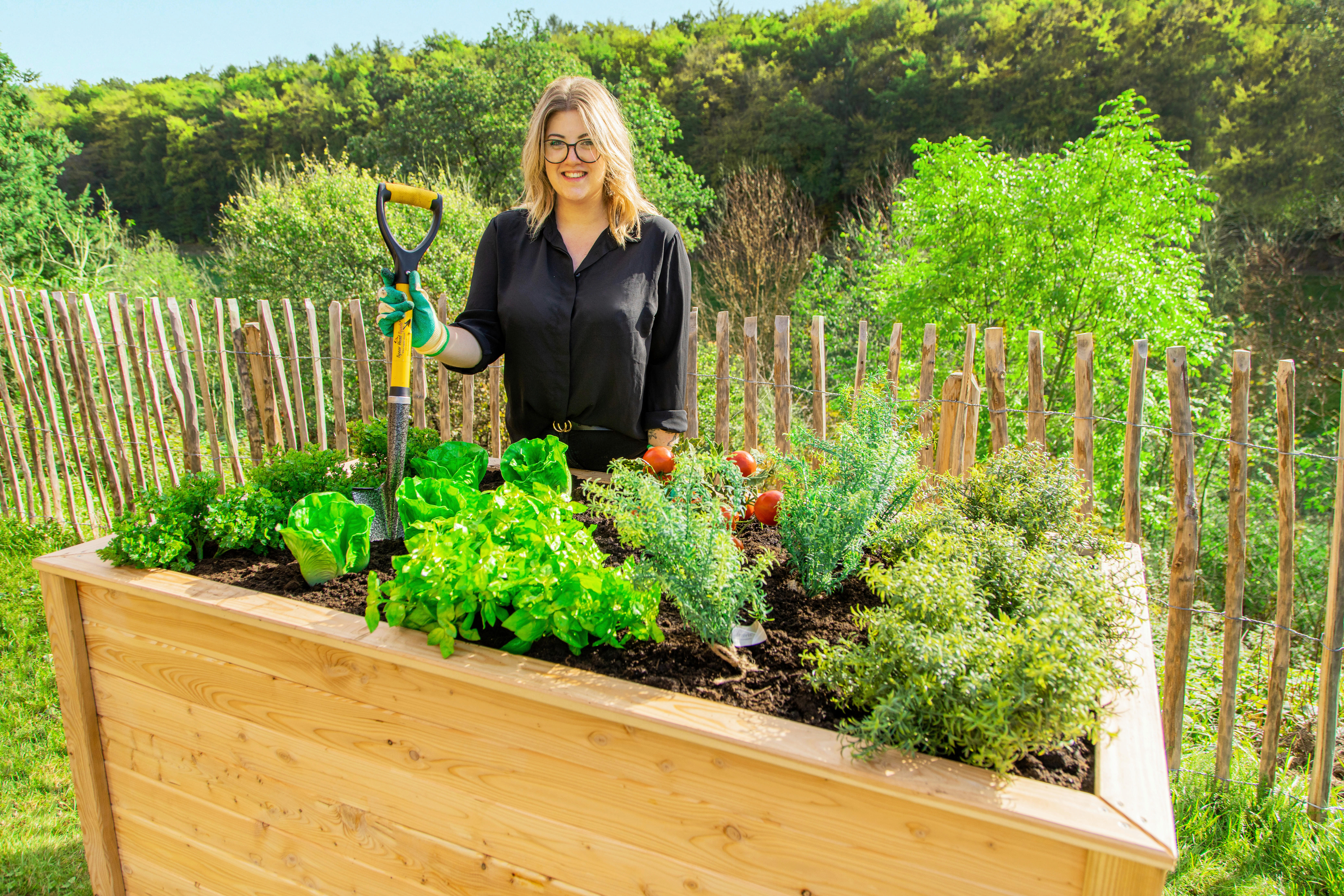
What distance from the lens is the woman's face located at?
1.73m

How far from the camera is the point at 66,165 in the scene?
77.5 feet

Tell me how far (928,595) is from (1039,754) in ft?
0.77

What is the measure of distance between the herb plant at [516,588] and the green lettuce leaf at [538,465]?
0.34 m

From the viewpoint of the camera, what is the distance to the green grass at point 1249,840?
2.12 m

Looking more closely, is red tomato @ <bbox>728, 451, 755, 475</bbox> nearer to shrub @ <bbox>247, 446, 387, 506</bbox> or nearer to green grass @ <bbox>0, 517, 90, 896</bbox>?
shrub @ <bbox>247, 446, 387, 506</bbox>

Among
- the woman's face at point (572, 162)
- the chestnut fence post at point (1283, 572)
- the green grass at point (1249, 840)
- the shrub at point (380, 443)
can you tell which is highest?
the woman's face at point (572, 162)

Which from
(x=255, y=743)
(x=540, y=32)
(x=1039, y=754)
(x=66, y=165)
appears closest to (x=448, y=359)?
(x=255, y=743)

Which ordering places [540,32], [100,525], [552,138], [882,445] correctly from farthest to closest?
[540,32]
[100,525]
[552,138]
[882,445]

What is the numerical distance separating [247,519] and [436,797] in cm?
72

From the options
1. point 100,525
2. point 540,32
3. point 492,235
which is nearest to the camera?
point 492,235

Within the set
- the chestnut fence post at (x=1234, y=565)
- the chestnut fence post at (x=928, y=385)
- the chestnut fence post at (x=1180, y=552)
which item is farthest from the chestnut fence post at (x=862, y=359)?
the chestnut fence post at (x=1234, y=565)

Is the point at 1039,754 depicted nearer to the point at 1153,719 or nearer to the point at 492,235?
the point at 1153,719

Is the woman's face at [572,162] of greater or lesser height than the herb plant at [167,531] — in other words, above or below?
above

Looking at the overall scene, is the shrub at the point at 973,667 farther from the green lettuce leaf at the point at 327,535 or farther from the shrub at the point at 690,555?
the green lettuce leaf at the point at 327,535
